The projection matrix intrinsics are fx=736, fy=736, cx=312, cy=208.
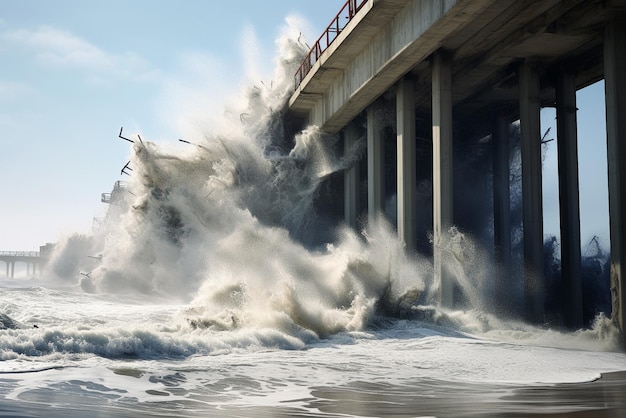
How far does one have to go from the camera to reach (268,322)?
15953mm

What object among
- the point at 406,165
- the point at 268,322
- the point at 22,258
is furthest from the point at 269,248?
the point at 22,258

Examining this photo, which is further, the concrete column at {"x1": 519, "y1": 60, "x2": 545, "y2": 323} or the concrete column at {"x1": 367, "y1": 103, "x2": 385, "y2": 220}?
the concrete column at {"x1": 367, "y1": 103, "x2": 385, "y2": 220}

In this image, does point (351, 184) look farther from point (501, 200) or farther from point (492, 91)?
point (492, 91)

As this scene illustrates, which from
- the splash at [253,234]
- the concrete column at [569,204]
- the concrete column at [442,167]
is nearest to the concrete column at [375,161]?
the splash at [253,234]

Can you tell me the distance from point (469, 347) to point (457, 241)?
7441 mm

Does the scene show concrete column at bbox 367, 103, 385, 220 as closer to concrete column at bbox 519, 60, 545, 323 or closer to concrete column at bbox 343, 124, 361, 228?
concrete column at bbox 343, 124, 361, 228

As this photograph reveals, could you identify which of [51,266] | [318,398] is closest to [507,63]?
[318,398]

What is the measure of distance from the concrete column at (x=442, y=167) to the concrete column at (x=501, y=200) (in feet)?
19.6

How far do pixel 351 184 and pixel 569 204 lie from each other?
1136cm

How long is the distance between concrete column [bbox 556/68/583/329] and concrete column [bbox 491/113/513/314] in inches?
131

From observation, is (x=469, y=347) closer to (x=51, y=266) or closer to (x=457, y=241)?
(x=457, y=241)

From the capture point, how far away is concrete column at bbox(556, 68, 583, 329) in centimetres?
2373

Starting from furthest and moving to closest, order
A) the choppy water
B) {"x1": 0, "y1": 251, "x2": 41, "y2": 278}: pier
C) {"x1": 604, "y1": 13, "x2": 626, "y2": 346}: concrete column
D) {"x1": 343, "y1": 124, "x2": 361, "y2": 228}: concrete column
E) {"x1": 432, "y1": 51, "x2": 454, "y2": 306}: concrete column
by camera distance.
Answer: {"x1": 0, "y1": 251, "x2": 41, "y2": 278}: pier
{"x1": 343, "y1": 124, "x2": 361, "y2": 228}: concrete column
{"x1": 432, "y1": 51, "x2": 454, "y2": 306}: concrete column
{"x1": 604, "y1": 13, "x2": 626, "y2": 346}: concrete column
the choppy water

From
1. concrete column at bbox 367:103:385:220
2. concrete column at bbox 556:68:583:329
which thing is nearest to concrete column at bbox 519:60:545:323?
concrete column at bbox 556:68:583:329
